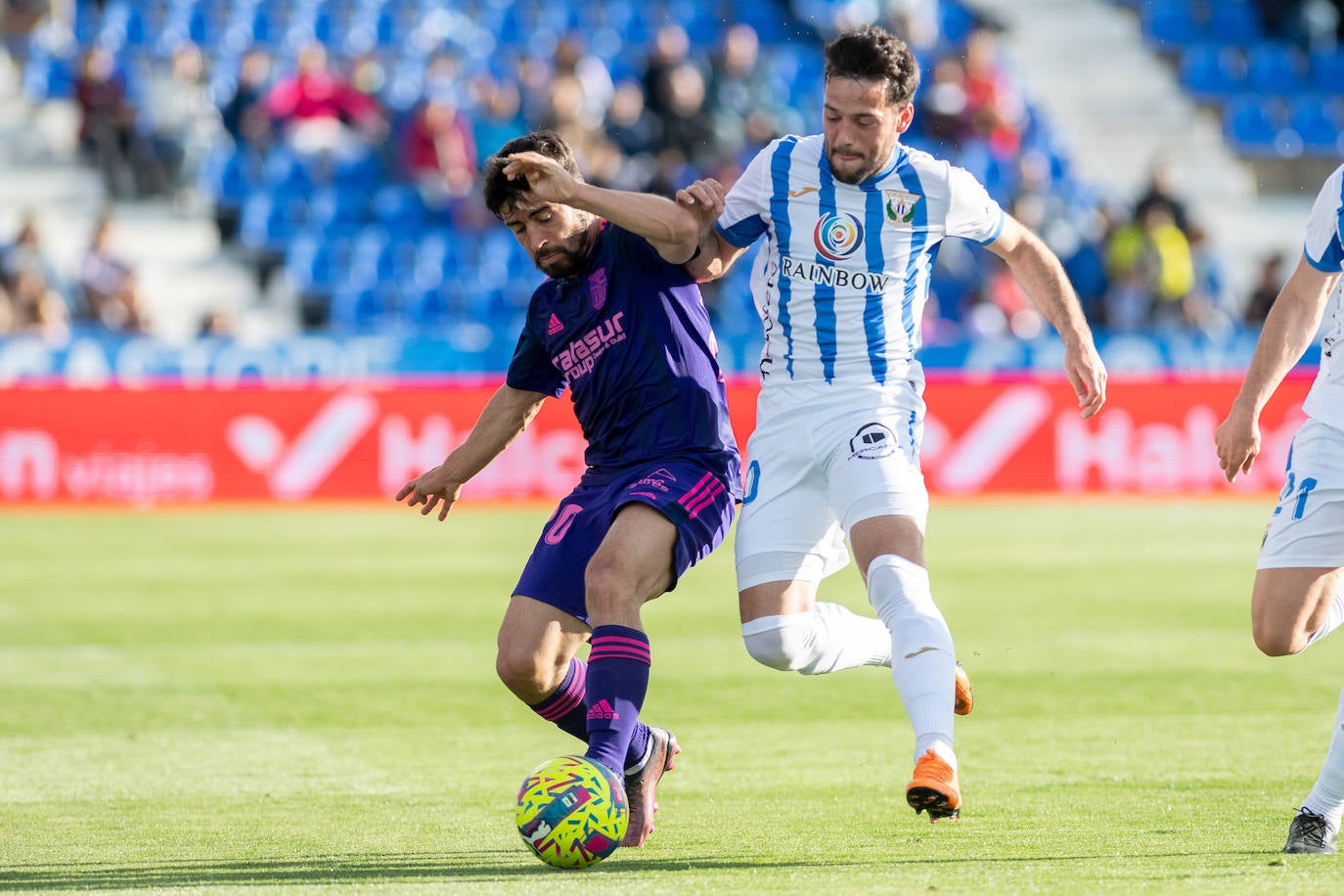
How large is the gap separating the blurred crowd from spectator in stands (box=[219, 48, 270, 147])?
23mm

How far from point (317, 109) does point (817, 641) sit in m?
15.8

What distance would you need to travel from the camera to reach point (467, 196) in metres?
20.2

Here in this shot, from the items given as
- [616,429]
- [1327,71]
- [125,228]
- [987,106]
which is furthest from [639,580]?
[1327,71]

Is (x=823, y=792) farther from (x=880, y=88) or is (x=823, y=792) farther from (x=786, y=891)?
(x=880, y=88)

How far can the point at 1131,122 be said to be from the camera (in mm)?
25672

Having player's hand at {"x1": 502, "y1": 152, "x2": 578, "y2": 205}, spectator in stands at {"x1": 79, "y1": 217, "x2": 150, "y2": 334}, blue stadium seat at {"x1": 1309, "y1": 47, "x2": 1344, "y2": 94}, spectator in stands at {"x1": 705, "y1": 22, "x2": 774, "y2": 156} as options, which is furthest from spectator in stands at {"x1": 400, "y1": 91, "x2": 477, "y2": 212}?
player's hand at {"x1": 502, "y1": 152, "x2": 578, "y2": 205}

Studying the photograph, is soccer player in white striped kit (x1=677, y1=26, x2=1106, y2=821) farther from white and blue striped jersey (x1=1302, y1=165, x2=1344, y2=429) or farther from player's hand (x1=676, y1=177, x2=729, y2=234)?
white and blue striped jersey (x1=1302, y1=165, x2=1344, y2=429)

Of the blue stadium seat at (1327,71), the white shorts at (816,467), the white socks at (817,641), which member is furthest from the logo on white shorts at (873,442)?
the blue stadium seat at (1327,71)

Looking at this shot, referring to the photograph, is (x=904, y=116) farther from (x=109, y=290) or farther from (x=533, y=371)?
(x=109, y=290)

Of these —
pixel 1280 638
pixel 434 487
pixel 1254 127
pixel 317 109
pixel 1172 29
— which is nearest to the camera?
pixel 1280 638

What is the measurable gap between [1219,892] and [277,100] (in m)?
17.5

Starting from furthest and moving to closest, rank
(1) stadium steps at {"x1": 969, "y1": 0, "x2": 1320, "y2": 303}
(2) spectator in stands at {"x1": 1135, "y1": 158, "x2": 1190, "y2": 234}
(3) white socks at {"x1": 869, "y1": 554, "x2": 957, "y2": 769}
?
(1) stadium steps at {"x1": 969, "y1": 0, "x2": 1320, "y2": 303}, (2) spectator in stands at {"x1": 1135, "y1": 158, "x2": 1190, "y2": 234}, (3) white socks at {"x1": 869, "y1": 554, "x2": 957, "y2": 769}

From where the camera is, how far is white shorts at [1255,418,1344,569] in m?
5.40

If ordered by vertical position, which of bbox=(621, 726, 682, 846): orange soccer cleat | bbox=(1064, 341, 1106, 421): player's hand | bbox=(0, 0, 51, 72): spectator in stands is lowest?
bbox=(621, 726, 682, 846): orange soccer cleat
